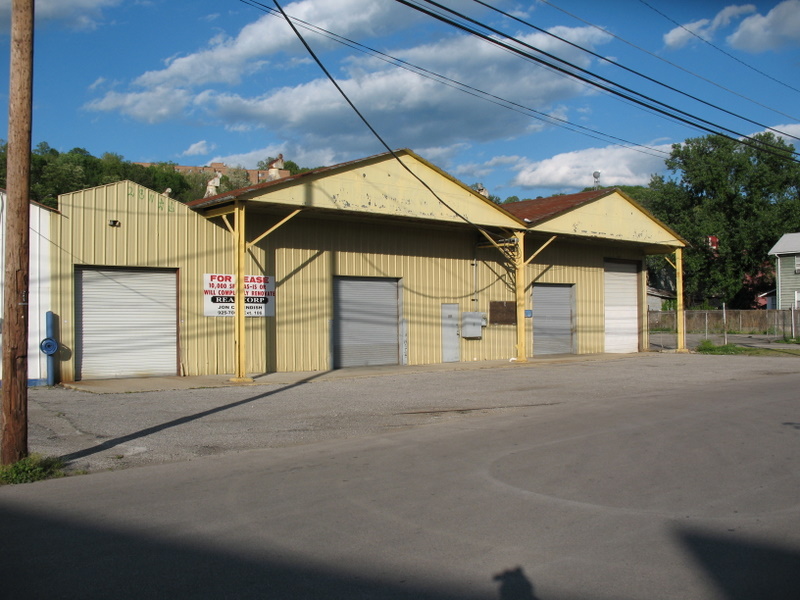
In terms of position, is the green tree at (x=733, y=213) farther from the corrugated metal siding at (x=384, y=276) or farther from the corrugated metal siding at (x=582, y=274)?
the corrugated metal siding at (x=384, y=276)

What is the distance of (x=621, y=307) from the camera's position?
32.8 metres

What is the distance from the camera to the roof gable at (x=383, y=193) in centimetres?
1908

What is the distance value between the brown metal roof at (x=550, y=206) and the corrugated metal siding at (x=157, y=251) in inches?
444

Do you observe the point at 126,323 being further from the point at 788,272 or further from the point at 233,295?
the point at 788,272

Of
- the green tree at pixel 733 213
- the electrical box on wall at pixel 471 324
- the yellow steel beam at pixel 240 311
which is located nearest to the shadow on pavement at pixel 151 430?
the yellow steel beam at pixel 240 311

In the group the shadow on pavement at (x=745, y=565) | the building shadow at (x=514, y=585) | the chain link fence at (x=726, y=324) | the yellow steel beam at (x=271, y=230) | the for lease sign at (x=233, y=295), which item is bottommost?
the shadow on pavement at (x=745, y=565)

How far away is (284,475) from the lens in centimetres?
817

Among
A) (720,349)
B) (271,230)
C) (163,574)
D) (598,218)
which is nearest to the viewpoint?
(163,574)

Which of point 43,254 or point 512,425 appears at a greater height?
point 43,254

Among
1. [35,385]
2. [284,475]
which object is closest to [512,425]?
[284,475]

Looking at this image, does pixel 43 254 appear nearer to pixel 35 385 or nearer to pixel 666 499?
pixel 35 385

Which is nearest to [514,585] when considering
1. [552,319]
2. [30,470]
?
[30,470]

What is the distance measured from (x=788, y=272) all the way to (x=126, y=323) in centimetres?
5122

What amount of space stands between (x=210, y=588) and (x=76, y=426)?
757cm
